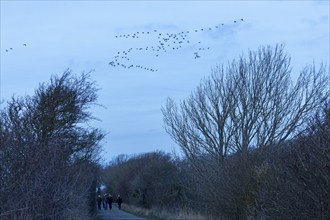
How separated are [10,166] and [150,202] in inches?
1681

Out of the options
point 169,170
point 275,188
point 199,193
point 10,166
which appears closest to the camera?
point 10,166

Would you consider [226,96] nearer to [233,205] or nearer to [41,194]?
[233,205]

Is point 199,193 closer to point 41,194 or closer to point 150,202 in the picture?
point 41,194

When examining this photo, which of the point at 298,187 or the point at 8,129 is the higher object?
the point at 8,129

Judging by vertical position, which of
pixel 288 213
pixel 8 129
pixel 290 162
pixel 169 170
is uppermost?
pixel 169 170

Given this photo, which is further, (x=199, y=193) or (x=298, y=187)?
(x=199, y=193)

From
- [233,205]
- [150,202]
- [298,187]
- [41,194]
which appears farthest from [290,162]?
[150,202]

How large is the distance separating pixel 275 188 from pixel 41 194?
5504mm

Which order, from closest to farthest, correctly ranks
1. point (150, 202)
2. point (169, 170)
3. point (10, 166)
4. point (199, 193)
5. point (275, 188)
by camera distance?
1. point (10, 166)
2. point (275, 188)
3. point (199, 193)
4. point (169, 170)
5. point (150, 202)

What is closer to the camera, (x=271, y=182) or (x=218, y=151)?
(x=271, y=182)

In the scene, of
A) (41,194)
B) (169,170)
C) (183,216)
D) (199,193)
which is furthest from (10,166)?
(169,170)

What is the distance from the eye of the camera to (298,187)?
12.7 m

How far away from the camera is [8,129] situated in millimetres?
12867

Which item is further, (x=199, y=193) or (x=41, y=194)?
(x=199, y=193)
